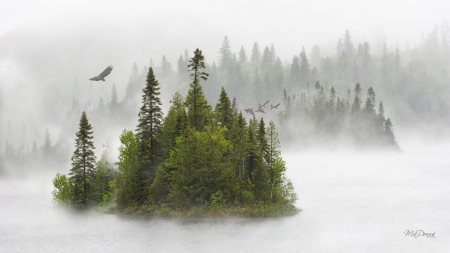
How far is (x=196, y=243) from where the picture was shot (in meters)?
58.8

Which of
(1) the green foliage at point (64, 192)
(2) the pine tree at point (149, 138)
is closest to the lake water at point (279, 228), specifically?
(1) the green foliage at point (64, 192)

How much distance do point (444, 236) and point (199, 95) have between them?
3857 cm

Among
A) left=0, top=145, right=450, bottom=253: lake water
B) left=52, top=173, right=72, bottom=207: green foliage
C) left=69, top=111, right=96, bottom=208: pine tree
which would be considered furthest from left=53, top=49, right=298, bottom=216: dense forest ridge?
left=0, top=145, right=450, bottom=253: lake water

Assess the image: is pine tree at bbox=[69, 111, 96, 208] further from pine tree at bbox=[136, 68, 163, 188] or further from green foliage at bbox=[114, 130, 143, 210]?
pine tree at bbox=[136, 68, 163, 188]

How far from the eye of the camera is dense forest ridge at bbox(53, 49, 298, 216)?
72250 mm

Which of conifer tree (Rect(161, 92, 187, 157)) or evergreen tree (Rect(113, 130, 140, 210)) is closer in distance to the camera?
evergreen tree (Rect(113, 130, 140, 210))

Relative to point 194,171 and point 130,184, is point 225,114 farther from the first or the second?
point 130,184

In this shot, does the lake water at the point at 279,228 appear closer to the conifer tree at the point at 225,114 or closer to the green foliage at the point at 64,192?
the green foliage at the point at 64,192

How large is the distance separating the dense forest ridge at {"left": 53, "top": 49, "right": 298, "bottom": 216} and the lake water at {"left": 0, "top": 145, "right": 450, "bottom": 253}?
2826mm

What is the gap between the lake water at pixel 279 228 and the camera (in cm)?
5747

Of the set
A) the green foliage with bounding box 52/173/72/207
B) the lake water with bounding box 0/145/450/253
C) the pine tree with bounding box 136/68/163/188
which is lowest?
the lake water with bounding box 0/145/450/253

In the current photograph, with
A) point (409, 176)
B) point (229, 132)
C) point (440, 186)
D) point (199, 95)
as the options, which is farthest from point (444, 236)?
point (409, 176)

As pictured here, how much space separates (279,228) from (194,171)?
48.5ft

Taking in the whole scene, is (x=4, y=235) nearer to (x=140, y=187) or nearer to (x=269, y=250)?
(x=140, y=187)
